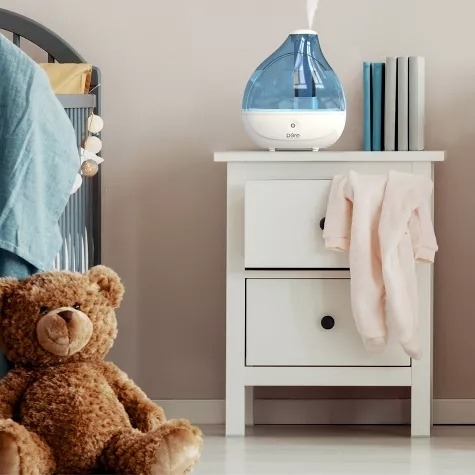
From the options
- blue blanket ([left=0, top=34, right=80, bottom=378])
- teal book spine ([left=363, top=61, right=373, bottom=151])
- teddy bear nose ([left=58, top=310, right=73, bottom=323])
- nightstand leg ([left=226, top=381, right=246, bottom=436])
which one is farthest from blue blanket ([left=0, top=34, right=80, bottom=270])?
teal book spine ([left=363, top=61, right=373, bottom=151])

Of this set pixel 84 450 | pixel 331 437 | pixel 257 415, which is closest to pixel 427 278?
pixel 331 437

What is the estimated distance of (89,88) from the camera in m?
2.62

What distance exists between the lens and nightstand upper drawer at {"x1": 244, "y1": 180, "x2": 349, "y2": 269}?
241 centimetres

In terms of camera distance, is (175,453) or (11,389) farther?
(11,389)

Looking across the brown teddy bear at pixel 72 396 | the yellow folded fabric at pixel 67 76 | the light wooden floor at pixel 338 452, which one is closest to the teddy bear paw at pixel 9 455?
the brown teddy bear at pixel 72 396

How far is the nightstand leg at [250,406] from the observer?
2.67m

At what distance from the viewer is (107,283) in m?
1.94

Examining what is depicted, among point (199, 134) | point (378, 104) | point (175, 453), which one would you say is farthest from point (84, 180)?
point (175, 453)

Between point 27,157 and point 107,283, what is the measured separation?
268 mm

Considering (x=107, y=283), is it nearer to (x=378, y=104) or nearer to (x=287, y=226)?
(x=287, y=226)

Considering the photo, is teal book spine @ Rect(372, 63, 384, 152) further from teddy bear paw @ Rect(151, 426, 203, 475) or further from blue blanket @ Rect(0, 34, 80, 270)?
teddy bear paw @ Rect(151, 426, 203, 475)

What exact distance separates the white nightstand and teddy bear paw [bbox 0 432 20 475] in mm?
854

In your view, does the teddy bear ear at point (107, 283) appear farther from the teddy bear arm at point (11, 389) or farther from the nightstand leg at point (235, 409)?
the nightstand leg at point (235, 409)

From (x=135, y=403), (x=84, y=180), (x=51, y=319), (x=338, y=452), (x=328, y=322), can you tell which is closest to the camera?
(x=51, y=319)
